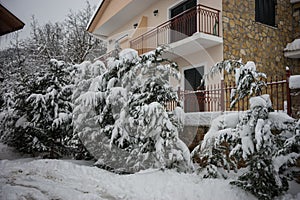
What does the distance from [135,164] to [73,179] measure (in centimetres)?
123

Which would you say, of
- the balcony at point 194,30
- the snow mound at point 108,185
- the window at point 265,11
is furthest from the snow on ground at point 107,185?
the window at point 265,11

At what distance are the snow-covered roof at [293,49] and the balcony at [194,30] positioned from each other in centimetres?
341

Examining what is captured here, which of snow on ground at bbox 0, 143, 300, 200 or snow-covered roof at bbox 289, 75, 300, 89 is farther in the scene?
snow-covered roof at bbox 289, 75, 300, 89

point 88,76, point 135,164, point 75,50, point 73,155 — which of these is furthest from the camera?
point 75,50

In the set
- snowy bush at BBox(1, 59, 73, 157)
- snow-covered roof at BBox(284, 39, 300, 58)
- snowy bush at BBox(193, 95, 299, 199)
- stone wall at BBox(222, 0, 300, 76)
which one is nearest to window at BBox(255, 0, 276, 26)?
stone wall at BBox(222, 0, 300, 76)

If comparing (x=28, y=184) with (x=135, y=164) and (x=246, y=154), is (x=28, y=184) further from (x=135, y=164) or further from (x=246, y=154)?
(x=246, y=154)

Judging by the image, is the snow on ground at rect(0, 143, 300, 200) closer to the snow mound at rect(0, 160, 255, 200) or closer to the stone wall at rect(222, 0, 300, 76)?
the snow mound at rect(0, 160, 255, 200)

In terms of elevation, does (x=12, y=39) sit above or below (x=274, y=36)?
below

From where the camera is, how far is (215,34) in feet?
28.3

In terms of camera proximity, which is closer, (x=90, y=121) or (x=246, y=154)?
(x=246, y=154)

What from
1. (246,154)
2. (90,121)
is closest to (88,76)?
(90,121)

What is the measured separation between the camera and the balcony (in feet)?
27.7

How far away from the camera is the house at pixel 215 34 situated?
28.3 ft

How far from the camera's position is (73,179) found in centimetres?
464
